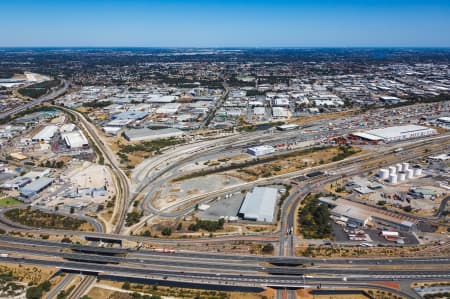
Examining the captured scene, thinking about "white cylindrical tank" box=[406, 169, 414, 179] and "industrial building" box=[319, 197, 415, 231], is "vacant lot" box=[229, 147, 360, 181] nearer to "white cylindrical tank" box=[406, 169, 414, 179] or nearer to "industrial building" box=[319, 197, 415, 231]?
"white cylindrical tank" box=[406, 169, 414, 179]

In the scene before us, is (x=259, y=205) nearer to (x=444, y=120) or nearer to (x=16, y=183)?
(x=16, y=183)

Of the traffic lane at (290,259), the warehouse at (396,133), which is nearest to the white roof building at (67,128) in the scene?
the traffic lane at (290,259)

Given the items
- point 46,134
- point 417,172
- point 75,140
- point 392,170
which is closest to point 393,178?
point 392,170

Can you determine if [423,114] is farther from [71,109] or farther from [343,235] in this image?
[71,109]

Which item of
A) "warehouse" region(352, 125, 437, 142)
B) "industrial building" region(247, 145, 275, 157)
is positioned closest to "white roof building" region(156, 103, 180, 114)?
"industrial building" region(247, 145, 275, 157)

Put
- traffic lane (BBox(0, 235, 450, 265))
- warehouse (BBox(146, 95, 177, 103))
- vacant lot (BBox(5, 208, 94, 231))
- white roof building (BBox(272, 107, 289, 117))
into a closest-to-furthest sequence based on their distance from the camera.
Answer: traffic lane (BBox(0, 235, 450, 265)), vacant lot (BBox(5, 208, 94, 231)), white roof building (BBox(272, 107, 289, 117)), warehouse (BBox(146, 95, 177, 103))

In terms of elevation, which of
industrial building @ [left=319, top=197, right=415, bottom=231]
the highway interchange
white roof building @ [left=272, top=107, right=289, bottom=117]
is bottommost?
the highway interchange

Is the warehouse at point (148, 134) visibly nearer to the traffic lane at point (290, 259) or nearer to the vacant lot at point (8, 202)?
the vacant lot at point (8, 202)
